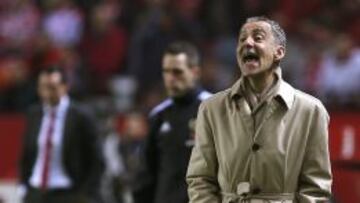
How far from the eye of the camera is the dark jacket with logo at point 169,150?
707 cm

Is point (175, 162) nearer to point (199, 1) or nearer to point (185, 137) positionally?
point (185, 137)

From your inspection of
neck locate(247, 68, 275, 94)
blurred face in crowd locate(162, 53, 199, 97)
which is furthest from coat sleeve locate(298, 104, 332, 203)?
blurred face in crowd locate(162, 53, 199, 97)

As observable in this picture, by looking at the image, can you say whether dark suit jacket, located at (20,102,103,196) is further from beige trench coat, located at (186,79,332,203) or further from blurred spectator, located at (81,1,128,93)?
blurred spectator, located at (81,1,128,93)

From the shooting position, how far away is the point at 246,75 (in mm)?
5027

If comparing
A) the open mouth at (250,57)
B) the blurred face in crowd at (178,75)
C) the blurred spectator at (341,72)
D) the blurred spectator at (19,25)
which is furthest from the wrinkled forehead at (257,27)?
the blurred spectator at (19,25)

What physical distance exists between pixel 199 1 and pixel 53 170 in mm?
5500

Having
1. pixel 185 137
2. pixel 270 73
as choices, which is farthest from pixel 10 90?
pixel 270 73

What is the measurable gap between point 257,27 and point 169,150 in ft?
7.31

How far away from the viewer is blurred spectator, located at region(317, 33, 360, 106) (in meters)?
11.5

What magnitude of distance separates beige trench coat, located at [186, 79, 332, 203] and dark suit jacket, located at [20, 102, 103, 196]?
389 centimetres

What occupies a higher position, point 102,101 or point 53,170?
point 102,101

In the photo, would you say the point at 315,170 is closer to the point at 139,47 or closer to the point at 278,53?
the point at 278,53

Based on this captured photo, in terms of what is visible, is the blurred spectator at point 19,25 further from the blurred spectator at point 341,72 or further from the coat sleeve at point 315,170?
the coat sleeve at point 315,170

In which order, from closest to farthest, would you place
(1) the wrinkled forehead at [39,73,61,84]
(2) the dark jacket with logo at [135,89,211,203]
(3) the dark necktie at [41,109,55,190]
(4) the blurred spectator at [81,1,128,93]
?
(2) the dark jacket with logo at [135,89,211,203] → (3) the dark necktie at [41,109,55,190] → (1) the wrinkled forehead at [39,73,61,84] → (4) the blurred spectator at [81,1,128,93]
